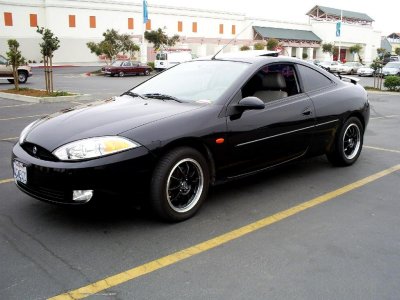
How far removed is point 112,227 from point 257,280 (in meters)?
1.45

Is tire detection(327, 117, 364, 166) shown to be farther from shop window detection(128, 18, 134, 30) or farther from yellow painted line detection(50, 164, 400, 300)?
shop window detection(128, 18, 134, 30)

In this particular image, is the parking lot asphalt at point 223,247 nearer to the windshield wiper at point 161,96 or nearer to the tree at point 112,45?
the windshield wiper at point 161,96

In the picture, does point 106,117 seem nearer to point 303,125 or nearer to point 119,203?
point 119,203

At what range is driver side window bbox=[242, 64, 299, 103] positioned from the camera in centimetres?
481

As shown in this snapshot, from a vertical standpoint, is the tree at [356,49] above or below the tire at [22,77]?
above

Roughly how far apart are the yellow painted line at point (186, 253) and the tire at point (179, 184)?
18.6 inches

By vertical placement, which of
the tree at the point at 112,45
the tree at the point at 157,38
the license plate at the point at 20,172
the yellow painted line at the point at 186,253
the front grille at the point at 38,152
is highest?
the tree at the point at 157,38

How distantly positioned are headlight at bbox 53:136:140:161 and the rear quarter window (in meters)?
2.54

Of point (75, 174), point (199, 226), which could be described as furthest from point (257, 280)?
point (75, 174)

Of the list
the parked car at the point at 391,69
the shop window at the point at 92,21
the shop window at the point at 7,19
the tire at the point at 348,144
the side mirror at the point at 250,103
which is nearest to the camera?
the side mirror at the point at 250,103

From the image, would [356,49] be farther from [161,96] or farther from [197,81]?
[161,96]

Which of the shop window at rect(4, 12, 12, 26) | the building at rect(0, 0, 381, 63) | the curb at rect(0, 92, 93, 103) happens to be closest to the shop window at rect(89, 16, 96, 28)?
the building at rect(0, 0, 381, 63)

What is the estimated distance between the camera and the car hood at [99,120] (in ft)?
12.6

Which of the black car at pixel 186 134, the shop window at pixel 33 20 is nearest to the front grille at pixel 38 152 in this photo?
the black car at pixel 186 134
